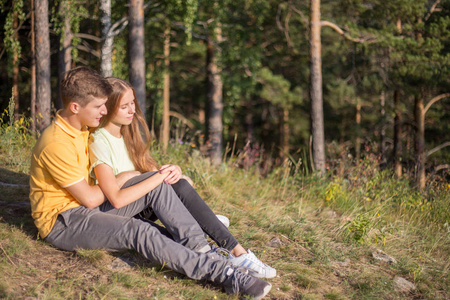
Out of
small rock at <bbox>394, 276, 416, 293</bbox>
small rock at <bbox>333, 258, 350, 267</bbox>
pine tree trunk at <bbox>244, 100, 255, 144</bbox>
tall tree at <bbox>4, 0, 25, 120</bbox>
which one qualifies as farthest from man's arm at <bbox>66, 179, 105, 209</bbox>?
pine tree trunk at <bbox>244, 100, 255, 144</bbox>

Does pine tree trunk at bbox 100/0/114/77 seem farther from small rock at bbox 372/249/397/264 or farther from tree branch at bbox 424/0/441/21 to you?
tree branch at bbox 424/0/441/21

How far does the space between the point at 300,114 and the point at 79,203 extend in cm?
1865

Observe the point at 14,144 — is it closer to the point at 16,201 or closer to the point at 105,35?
the point at 16,201

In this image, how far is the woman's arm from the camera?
2.73 m

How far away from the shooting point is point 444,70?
35.1 ft

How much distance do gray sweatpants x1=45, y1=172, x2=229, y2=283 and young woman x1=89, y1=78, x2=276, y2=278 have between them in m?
0.15

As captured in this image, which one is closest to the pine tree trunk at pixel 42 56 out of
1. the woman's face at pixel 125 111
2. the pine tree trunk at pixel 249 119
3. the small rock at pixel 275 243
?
the woman's face at pixel 125 111

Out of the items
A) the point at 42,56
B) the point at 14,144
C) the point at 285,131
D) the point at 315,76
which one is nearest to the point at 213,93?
the point at 315,76

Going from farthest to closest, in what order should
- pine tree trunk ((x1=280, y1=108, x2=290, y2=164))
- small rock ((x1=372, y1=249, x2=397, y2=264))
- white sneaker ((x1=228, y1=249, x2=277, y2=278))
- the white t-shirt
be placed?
pine tree trunk ((x1=280, y1=108, x2=290, y2=164)), small rock ((x1=372, y1=249, x2=397, y2=264)), white sneaker ((x1=228, y1=249, x2=277, y2=278)), the white t-shirt

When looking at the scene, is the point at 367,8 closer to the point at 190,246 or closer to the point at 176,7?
the point at 176,7

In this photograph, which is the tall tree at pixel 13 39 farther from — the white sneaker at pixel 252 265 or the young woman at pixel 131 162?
the white sneaker at pixel 252 265

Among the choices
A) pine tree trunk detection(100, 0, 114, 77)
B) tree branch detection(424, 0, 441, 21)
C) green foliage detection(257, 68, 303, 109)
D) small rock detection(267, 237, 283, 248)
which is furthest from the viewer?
green foliage detection(257, 68, 303, 109)

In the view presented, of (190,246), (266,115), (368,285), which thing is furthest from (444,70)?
(266,115)

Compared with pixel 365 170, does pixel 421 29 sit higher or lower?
higher
